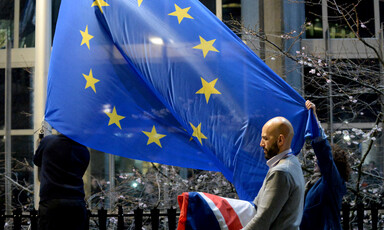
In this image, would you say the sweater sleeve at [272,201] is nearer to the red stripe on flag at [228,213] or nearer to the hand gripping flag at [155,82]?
the red stripe on flag at [228,213]

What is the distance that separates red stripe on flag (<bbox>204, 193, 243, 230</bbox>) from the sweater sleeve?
0.23 metres

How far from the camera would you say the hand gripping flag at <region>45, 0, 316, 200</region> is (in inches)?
180

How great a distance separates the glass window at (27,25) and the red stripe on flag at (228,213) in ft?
22.8

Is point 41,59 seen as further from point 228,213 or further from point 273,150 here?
point 273,150

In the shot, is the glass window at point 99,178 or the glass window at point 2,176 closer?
the glass window at point 99,178

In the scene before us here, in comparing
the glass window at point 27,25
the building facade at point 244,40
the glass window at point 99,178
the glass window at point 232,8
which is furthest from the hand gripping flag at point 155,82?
the glass window at point 27,25

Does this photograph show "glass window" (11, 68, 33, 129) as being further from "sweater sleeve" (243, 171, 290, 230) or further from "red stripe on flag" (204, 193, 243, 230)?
"sweater sleeve" (243, 171, 290, 230)

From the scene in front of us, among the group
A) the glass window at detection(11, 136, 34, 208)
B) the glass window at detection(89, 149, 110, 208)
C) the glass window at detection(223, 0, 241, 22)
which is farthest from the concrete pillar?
the glass window at detection(223, 0, 241, 22)

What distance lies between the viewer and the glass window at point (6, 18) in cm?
959

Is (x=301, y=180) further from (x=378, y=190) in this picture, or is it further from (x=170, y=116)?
(x=378, y=190)

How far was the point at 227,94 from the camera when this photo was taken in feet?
15.1

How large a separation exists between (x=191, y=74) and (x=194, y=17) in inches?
20.2

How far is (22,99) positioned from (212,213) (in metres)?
6.86

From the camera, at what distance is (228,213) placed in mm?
3289
